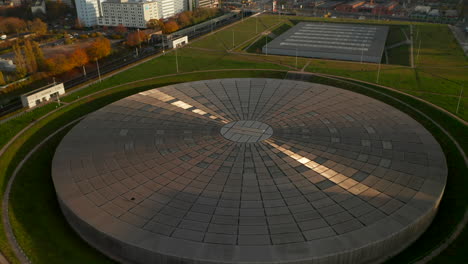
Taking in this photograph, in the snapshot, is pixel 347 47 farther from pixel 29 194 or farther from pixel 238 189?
pixel 29 194


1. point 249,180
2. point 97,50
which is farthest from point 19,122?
point 97,50

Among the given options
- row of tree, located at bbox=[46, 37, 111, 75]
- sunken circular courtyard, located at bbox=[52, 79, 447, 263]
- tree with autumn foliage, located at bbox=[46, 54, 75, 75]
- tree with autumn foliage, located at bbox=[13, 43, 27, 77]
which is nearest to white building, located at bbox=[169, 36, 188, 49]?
row of tree, located at bbox=[46, 37, 111, 75]

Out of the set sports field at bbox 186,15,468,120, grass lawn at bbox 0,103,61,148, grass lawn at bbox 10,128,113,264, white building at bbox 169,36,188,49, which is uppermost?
white building at bbox 169,36,188,49

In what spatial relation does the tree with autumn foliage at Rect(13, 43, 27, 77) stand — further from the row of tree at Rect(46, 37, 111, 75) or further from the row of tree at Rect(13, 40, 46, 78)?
the row of tree at Rect(46, 37, 111, 75)

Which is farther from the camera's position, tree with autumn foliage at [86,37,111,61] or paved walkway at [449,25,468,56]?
paved walkway at [449,25,468,56]

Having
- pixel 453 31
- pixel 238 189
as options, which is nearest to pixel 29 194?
pixel 238 189

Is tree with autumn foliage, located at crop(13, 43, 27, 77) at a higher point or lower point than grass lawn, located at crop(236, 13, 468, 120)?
higher

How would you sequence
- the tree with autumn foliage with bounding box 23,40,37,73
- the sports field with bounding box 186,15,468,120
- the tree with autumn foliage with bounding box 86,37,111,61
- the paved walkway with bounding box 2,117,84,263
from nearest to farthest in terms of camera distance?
the paved walkway with bounding box 2,117,84,263
the sports field with bounding box 186,15,468,120
the tree with autumn foliage with bounding box 23,40,37,73
the tree with autumn foliage with bounding box 86,37,111,61
